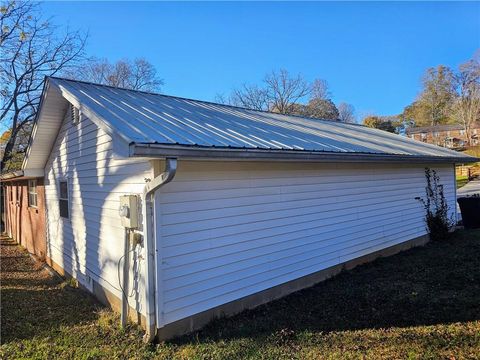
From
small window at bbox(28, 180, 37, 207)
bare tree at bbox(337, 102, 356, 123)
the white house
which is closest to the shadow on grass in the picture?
the white house

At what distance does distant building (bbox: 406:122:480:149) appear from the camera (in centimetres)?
5828

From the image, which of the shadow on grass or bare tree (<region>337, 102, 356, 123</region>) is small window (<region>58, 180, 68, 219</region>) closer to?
the shadow on grass

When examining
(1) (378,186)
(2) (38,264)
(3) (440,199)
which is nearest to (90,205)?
(2) (38,264)

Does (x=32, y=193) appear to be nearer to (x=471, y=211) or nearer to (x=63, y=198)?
(x=63, y=198)

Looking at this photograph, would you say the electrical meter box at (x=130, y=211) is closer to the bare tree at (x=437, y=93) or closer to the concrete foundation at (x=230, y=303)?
the concrete foundation at (x=230, y=303)

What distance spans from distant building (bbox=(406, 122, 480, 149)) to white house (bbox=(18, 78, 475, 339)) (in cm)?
5777

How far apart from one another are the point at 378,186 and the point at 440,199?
3.58 m

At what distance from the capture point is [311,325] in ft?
15.2

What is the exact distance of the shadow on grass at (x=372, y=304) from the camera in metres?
4.57

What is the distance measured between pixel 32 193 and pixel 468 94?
57.8 m

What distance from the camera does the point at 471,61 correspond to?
160 feet

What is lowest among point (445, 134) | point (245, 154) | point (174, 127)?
point (245, 154)

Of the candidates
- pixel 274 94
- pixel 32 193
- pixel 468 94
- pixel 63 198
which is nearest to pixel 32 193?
pixel 32 193

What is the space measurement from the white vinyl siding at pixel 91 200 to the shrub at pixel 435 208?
7.76m
